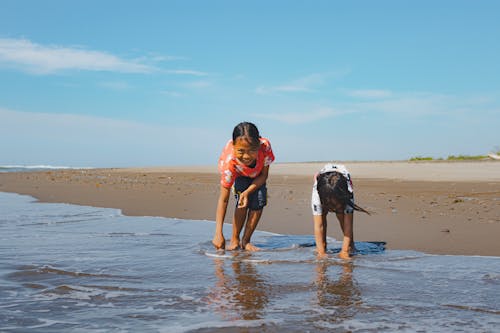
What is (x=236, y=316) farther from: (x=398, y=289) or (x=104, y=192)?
(x=104, y=192)

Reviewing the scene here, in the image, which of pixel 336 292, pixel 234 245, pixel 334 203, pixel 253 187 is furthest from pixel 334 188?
pixel 336 292

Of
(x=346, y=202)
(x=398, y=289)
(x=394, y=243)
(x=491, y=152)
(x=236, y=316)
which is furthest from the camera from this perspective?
(x=491, y=152)

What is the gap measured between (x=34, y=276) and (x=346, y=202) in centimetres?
262

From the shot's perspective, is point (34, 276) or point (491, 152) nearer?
point (34, 276)

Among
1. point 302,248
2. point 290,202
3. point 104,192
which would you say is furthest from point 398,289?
point 104,192

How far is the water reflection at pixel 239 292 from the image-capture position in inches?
108

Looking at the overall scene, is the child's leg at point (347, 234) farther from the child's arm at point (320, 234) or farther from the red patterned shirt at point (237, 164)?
the red patterned shirt at point (237, 164)

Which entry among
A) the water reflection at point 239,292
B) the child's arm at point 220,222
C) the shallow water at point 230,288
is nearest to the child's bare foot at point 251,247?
the shallow water at point 230,288

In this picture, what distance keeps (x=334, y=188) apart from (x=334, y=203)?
0.46 ft

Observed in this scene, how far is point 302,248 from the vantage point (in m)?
5.00

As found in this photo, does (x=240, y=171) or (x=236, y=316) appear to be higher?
(x=240, y=171)

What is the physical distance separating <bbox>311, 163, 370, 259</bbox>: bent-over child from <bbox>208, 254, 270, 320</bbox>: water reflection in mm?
903

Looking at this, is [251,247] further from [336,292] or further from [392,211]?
[392,211]

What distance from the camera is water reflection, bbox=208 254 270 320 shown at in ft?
9.03
